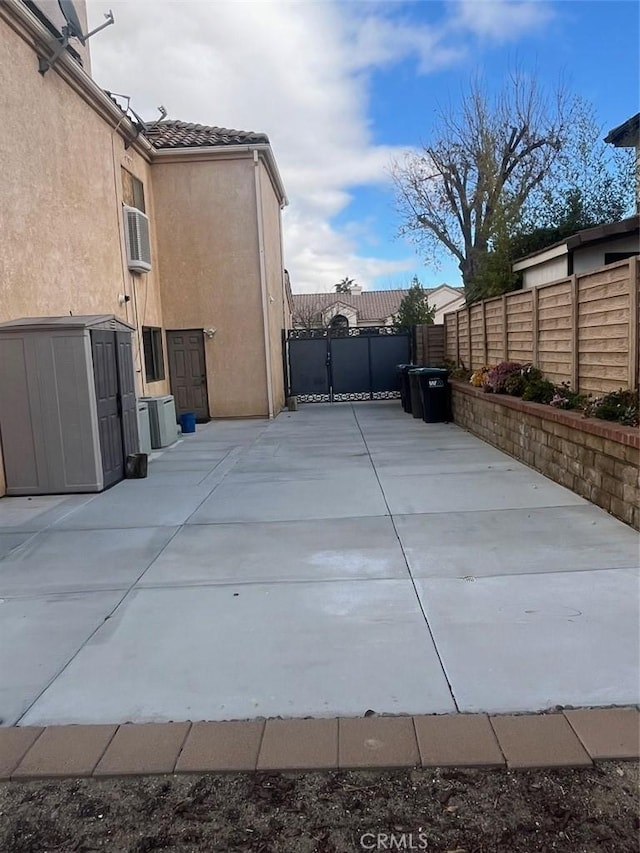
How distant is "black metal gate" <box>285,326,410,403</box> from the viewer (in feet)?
64.3

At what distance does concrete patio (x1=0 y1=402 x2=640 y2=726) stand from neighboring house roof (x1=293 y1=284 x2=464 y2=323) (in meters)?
45.1

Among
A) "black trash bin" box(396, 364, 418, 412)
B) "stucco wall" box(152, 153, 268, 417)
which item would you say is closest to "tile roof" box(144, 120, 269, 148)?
"stucco wall" box(152, 153, 268, 417)

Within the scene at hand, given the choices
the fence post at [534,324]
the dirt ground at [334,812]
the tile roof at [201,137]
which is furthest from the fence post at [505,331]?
the dirt ground at [334,812]

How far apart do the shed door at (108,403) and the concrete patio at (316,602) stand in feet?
2.40

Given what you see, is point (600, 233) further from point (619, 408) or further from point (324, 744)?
point (324, 744)

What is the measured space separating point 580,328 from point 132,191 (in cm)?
1046

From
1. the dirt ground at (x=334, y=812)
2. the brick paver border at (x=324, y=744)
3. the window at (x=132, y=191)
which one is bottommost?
the dirt ground at (x=334, y=812)

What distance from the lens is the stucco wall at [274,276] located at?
1612 centimetres

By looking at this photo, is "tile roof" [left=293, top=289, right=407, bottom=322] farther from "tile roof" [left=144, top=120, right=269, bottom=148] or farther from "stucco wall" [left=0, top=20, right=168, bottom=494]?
"stucco wall" [left=0, top=20, right=168, bottom=494]

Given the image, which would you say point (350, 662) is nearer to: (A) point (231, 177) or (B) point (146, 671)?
(B) point (146, 671)

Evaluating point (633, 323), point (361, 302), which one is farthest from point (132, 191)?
point (361, 302)

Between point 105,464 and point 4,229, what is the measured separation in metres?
3.22

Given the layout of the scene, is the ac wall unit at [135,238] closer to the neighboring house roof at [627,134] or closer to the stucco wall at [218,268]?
the stucco wall at [218,268]

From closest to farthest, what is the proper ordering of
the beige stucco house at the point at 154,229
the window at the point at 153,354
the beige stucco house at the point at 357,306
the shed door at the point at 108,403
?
the shed door at the point at 108,403 → the beige stucco house at the point at 154,229 → the window at the point at 153,354 → the beige stucco house at the point at 357,306
